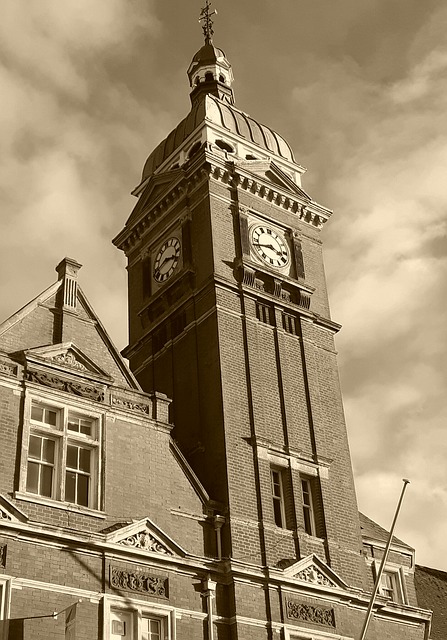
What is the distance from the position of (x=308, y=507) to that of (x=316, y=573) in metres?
2.46

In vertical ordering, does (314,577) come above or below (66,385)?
below

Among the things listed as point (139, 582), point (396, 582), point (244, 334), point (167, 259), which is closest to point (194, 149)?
point (167, 259)

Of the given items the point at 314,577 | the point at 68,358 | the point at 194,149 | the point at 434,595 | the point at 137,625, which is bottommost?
the point at 137,625

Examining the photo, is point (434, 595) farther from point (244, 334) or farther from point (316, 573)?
point (244, 334)

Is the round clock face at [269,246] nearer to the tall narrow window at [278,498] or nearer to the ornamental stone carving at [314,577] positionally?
the tall narrow window at [278,498]

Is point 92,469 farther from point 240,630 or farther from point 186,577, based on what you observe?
point 240,630

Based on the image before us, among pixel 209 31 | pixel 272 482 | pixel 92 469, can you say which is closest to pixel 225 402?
pixel 272 482

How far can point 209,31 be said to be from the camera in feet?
176

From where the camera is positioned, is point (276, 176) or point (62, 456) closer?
point (62, 456)

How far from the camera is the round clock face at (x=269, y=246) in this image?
3694cm

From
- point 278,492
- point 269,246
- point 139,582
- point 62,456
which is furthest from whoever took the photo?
point 269,246

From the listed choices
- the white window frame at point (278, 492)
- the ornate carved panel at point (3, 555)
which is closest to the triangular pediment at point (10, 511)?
the ornate carved panel at point (3, 555)

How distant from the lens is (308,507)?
3159 cm

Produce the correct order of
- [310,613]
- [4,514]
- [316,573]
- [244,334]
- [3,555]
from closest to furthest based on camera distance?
[3,555]
[4,514]
[310,613]
[316,573]
[244,334]
